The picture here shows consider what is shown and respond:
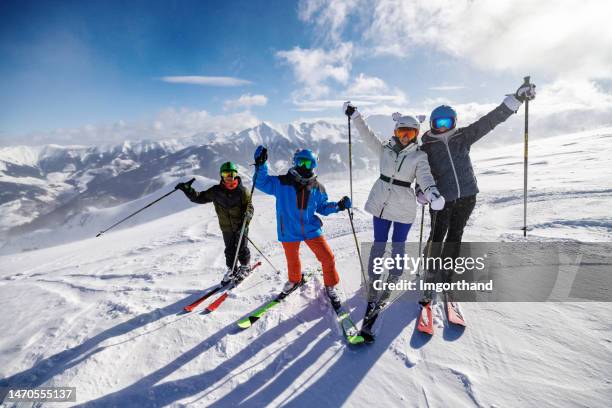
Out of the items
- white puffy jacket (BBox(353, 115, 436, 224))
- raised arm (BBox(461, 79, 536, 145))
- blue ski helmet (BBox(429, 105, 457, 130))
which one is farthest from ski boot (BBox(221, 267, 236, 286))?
raised arm (BBox(461, 79, 536, 145))

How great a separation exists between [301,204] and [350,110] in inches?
73.3

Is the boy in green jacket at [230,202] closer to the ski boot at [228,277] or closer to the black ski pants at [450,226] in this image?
the ski boot at [228,277]

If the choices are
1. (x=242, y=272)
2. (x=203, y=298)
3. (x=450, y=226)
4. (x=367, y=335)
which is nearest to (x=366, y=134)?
(x=450, y=226)

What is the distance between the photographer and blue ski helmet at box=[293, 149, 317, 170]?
435cm

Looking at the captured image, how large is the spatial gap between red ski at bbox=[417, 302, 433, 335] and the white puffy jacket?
4.06ft

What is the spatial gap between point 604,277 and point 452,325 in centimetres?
259

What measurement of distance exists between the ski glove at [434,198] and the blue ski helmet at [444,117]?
38.0 inches

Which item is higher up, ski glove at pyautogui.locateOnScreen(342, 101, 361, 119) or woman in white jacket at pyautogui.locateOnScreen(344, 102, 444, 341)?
ski glove at pyautogui.locateOnScreen(342, 101, 361, 119)

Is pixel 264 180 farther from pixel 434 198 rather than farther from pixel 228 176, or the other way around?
pixel 434 198

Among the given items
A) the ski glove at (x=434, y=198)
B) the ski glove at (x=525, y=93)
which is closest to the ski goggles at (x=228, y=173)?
the ski glove at (x=434, y=198)

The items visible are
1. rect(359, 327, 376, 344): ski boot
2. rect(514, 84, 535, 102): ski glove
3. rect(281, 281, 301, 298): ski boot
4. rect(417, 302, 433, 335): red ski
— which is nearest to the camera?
rect(359, 327, 376, 344): ski boot

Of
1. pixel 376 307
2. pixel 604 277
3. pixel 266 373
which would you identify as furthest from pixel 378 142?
pixel 604 277

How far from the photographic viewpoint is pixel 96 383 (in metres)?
3.24

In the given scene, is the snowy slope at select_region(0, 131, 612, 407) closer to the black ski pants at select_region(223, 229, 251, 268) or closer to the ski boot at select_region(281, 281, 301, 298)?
the ski boot at select_region(281, 281, 301, 298)
